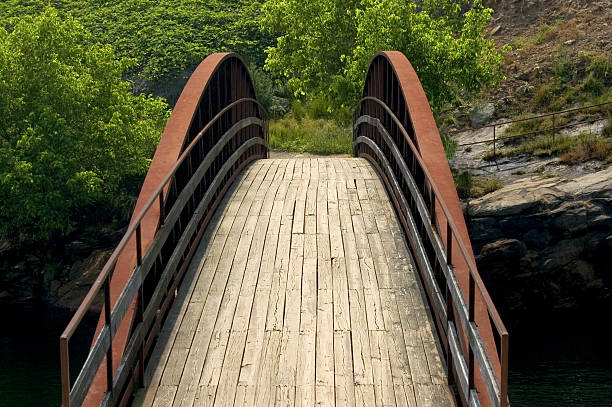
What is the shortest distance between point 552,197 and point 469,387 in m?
16.2

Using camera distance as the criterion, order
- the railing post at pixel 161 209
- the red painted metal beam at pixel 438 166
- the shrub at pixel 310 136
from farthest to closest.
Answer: the shrub at pixel 310 136, the railing post at pixel 161 209, the red painted metal beam at pixel 438 166

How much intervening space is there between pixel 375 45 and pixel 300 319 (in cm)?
1559

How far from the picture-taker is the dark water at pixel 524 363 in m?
16.6

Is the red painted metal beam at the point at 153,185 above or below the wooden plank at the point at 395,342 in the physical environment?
above

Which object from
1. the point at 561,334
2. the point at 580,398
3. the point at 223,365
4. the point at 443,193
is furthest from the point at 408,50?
the point at 223,365

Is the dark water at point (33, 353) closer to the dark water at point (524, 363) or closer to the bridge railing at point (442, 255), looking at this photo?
the dark water at point (524, 363)

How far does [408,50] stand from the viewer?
72.5ft

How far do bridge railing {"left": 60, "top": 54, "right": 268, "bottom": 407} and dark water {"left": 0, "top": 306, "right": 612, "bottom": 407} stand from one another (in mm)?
7426

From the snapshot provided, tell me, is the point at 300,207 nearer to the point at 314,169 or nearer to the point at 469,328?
the point at 314,169

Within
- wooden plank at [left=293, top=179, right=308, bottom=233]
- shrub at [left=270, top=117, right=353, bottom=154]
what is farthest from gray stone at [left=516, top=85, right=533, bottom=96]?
wooden plank at [left=293, top=179, right=308, bottom=233]

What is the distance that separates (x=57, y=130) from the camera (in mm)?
21859

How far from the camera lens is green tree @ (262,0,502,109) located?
22.0 metres

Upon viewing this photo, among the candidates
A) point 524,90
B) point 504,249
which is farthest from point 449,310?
point 524,90

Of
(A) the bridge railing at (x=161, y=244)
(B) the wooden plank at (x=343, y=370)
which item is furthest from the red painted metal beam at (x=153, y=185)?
(B) the wooden plank at (x=343, y=370)
